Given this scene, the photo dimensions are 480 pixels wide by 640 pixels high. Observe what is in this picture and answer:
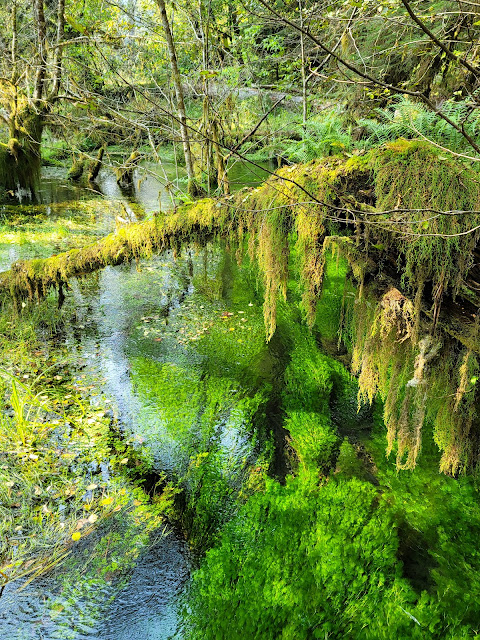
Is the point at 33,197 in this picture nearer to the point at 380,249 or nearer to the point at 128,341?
the point at 128,341

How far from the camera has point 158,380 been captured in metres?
4.78

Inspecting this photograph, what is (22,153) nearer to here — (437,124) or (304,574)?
(437,124)

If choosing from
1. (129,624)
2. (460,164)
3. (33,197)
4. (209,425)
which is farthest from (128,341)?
(33,197)

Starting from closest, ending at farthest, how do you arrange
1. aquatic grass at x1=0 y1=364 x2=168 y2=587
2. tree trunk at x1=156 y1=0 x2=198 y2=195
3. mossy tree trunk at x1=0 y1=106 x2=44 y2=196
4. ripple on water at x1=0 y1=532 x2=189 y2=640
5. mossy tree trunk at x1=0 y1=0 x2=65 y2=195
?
ripple on water at x1=0 y1=532 x2=189 y2=640
aquatic grass at x1=0 y1=364 x2=168 y2=587
tree trunk at x1=156 y1=0 x2=198 y2=195
mossy tree trunk at x1=0 y1=0 x2=65 y2=195
mossy tree trunk at x1=0 y1=106 x2=44 y2=196

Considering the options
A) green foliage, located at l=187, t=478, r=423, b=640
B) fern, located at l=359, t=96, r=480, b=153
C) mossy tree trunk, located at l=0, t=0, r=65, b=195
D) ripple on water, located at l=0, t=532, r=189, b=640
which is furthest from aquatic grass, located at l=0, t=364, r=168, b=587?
mossy tree trunk, located at l=0, t=0, r=65, b=195

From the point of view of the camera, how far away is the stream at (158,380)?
258cm

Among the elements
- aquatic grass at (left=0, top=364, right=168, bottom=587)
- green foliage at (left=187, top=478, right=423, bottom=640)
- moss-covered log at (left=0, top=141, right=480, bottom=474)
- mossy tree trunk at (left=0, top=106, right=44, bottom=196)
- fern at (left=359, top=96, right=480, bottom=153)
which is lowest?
Result: green foliage at (left=187, top=478, right=423, bottom=640)

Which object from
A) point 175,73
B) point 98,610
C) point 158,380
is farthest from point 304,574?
point 175,73

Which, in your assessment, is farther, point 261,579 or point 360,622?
point 261,579

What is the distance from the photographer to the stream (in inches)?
102

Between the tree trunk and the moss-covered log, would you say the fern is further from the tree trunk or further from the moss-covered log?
the tree trunk

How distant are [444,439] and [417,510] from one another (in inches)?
24.7

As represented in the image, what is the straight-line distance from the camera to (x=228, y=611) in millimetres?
2629

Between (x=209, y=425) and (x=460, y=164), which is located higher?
(x=460, y=164)
